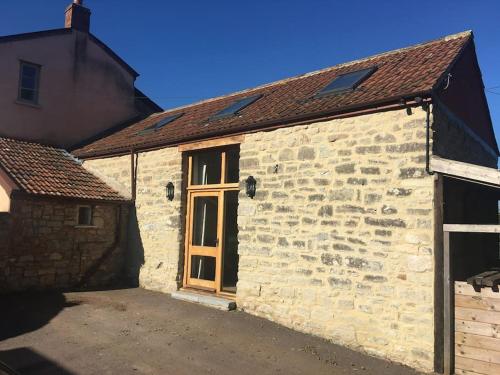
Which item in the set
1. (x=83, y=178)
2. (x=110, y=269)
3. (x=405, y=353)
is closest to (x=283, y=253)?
(x=405, y=353)

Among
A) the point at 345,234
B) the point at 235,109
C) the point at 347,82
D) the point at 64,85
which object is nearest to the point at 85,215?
the point at 235,109

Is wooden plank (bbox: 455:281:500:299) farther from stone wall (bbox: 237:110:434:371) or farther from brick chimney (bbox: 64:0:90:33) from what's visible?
brick chimney (bbox: 64:0:90:33)

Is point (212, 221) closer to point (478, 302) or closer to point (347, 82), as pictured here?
point (347, 82)

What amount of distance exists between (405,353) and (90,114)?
12.6m

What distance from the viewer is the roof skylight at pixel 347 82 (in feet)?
26.5

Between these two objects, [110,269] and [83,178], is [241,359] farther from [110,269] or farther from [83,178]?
[83,178]

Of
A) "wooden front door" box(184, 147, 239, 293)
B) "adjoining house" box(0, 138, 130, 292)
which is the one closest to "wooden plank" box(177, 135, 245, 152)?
"wooden front door" box(184, 147, 239, 293)

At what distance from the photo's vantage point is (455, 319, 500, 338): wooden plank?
5.41m

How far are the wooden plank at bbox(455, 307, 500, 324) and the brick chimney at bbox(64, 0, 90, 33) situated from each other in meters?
14.2

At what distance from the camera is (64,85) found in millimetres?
14133

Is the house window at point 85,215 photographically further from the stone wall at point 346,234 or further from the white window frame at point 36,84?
the white window frame at point 36,84

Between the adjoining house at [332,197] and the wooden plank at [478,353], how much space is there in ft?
0.92

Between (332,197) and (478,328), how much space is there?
2.72 m

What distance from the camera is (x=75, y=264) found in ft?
33.6
